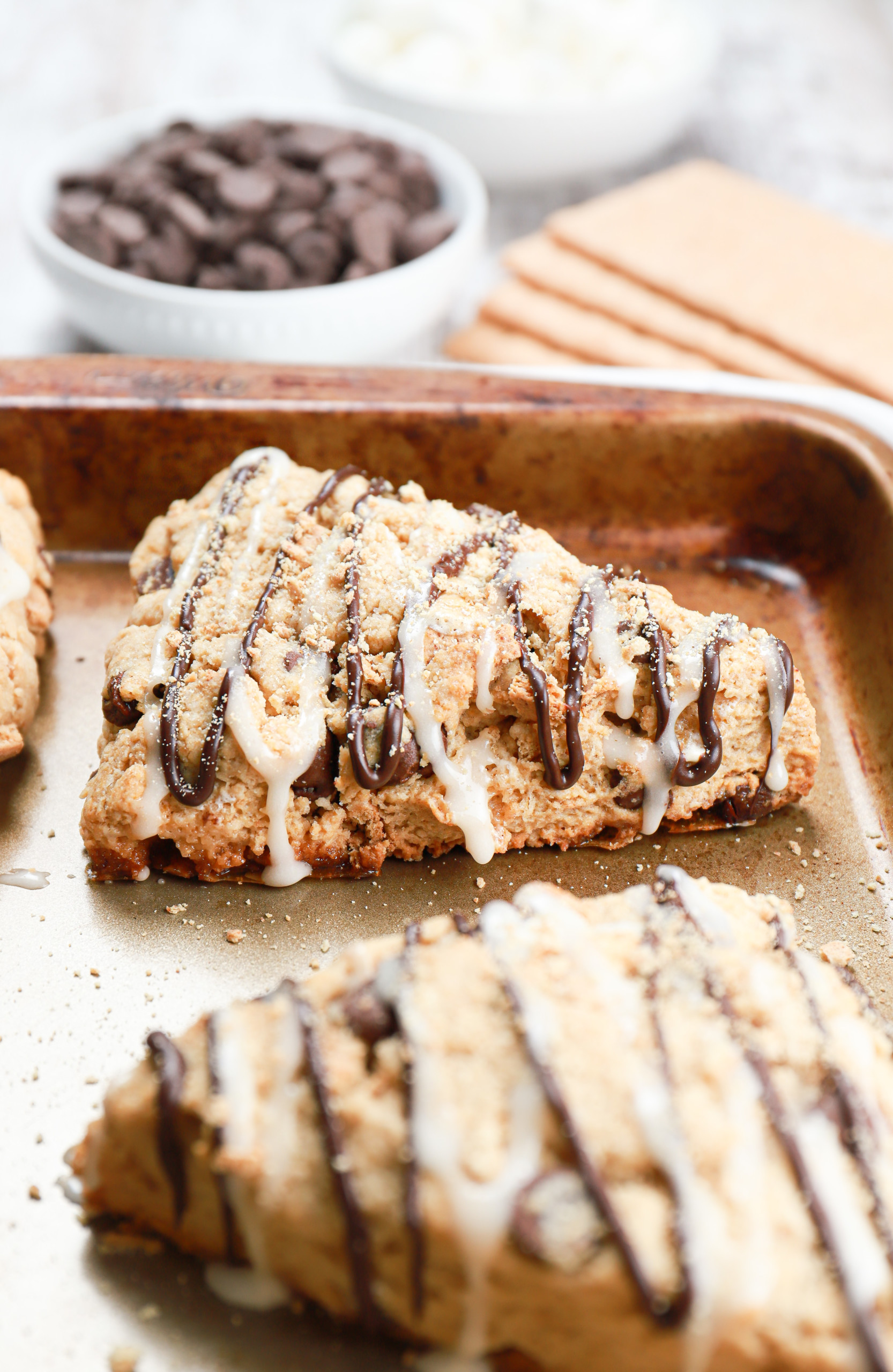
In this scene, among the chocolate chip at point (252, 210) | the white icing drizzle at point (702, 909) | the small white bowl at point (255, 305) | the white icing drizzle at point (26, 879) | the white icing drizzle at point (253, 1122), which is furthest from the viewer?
the chocolate chip at point (252, 210)

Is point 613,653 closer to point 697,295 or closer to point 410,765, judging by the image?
point 410,765

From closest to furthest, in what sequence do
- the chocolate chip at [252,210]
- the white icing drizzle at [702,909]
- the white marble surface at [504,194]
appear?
the white icing drizzle at [702,909] < the chocolate chip at [252,210] < the white marble surface at [504,194]

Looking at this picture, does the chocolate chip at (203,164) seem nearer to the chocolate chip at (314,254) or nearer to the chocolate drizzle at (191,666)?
the chocolate chip at (314,254)

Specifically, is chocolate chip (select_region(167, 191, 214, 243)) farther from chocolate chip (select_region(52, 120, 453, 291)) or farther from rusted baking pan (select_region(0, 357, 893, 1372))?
rusted baking pan (select_region(0, 357, 893, 1372))

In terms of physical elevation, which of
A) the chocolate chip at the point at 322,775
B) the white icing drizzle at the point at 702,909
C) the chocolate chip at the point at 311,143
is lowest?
the chocolate chip at the point at 322,775

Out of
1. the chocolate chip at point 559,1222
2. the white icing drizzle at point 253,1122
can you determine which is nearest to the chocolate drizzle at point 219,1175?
the white icing drizzle at point 253,1122

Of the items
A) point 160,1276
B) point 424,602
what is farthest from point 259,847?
point 160,1276

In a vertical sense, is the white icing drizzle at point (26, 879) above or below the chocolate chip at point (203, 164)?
below
